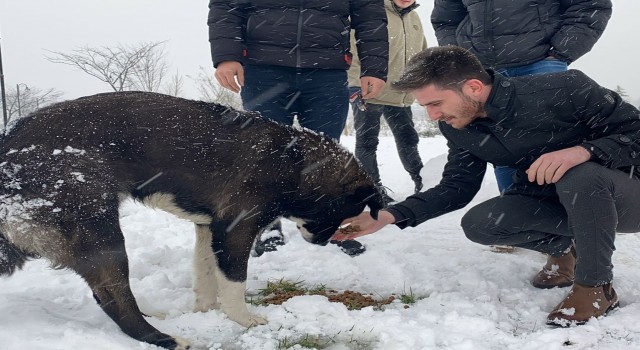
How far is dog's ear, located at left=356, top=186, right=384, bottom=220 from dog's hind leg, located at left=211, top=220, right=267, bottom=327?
2.62ft

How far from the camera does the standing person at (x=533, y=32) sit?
378cm

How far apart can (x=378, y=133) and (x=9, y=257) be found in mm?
4229

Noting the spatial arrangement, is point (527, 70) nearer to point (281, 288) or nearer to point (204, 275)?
point (281, 288)

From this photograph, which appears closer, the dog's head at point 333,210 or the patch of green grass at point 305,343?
the patch of green grass at point 305,343

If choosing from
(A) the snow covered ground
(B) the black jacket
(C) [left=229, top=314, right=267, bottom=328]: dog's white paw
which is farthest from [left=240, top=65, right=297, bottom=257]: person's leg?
(B) the black jacket

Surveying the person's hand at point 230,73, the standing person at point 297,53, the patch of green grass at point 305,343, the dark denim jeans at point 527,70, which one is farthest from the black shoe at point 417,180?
the patch of green grass at point 305,343

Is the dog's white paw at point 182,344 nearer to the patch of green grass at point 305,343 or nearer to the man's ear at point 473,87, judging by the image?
the patch of green grass at point 305,343

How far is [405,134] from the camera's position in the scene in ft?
21.2

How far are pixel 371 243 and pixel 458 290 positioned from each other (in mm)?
1272

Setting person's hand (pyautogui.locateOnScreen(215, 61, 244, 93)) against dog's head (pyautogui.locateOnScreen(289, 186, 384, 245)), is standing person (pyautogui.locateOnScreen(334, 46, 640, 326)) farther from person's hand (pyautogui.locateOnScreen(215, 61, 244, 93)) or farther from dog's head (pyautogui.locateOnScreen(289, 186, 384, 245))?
person's hand (pyautogui.locateOnScreen(215, 61, 244, 93))

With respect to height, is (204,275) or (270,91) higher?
(270,91)

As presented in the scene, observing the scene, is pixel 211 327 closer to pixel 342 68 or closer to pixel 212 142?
pixel 212 142

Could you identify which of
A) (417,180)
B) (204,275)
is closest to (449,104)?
(204,275)

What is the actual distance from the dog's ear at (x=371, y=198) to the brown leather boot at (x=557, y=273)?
116 centimetres
